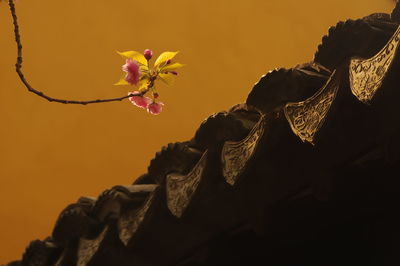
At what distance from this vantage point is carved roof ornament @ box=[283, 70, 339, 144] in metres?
1.93

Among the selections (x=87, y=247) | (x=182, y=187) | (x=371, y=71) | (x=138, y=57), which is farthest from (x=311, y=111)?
(x=87, y=247)

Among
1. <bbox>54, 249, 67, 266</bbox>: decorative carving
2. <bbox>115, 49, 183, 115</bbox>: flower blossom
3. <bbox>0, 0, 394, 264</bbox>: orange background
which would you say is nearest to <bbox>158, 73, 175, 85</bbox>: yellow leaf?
<bbox>115, 49, 183, 115</bbox>: flower blossom

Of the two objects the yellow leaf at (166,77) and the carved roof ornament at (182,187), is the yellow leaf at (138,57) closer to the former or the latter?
the yellow leaf at (166,77)

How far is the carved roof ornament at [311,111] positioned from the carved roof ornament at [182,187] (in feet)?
1.41

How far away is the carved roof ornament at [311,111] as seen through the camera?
1.93 meters

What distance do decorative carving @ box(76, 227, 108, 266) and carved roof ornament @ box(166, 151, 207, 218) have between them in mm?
444

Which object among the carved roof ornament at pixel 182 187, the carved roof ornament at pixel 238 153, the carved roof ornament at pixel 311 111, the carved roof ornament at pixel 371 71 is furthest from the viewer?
the carved roof ornament at pixel 182 187

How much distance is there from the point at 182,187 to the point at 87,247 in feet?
2.13

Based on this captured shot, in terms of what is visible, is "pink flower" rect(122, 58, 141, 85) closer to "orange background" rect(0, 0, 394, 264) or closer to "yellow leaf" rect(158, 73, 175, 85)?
"yellow leaf" rect(158, 73, 175, 85)

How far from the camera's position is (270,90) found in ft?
7.00

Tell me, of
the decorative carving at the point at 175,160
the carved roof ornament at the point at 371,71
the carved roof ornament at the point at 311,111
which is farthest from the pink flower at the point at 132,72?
the carved roof ornament at the point at 371,71

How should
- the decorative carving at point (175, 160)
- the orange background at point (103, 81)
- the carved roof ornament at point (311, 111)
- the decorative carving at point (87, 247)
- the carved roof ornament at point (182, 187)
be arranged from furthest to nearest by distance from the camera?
the orange background at point (103, 81) → the decorative carving at point (87, 247) → the decorative carving at point (175, 160) → the carved roof ornament at point (182, 187) → the carved roof ornament at point (311, 111)

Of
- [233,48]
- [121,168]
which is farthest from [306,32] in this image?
[121,168]

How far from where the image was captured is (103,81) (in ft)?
21.3
